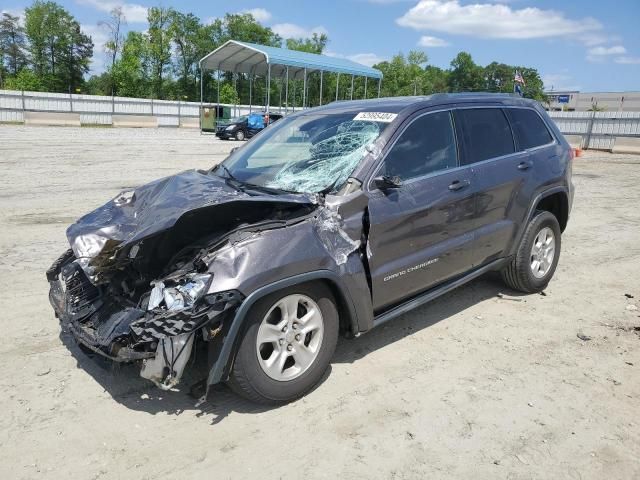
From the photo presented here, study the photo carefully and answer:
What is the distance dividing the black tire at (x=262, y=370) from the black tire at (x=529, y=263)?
2.38m

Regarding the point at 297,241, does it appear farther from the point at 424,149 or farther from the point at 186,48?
the point at 186,48

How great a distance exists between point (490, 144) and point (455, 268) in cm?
118

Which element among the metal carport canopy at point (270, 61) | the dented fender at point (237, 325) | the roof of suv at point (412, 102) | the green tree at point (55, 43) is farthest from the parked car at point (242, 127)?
the green tree at point (55, 43)

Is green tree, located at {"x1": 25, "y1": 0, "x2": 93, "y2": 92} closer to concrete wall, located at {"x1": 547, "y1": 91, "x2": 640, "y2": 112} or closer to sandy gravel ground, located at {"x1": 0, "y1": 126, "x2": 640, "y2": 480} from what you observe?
sandy gravel ground, located at {"x1": 0, "y1": 126, "x2": 640, "y2": 480}

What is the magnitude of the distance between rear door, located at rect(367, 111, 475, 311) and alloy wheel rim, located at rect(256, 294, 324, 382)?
0.53 meters

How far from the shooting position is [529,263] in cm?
499

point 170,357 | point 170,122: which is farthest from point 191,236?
point 170,122

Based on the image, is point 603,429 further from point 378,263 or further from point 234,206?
point 234,206

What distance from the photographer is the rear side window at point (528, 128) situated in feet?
16.1

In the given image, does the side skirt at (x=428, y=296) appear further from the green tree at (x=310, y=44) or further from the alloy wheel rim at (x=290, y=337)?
the green tree at (x=310, y=44)

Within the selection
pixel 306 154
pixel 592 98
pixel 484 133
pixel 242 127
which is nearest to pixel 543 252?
pixel 484 133

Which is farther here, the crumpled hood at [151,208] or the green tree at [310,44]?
the green tree at [310,44]

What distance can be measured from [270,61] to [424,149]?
26440mm

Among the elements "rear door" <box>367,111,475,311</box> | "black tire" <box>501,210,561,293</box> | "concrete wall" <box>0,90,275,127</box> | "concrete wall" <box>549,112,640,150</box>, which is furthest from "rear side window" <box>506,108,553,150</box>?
"concrete wall" <box>0,90,275,127</box>
